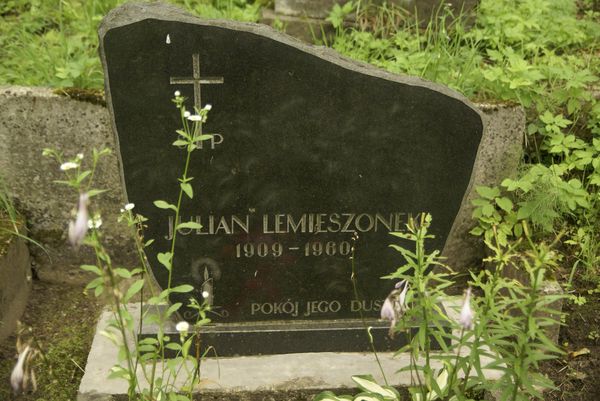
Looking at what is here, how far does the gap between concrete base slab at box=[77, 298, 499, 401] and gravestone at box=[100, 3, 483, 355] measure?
7 centimetres

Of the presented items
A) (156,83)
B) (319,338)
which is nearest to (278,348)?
(319,338)

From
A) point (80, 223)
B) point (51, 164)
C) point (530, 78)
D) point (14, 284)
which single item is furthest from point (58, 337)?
point (530, 78)

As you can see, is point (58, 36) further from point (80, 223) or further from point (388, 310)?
point (388, 310)

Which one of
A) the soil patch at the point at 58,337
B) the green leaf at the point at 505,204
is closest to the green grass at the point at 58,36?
the soil patch at the point at 58,337

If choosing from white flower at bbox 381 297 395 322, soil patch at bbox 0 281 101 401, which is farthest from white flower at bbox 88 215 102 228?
soil patch at bbox 0 281 101 401

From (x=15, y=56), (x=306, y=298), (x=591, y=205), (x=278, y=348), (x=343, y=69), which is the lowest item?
(x=278, y=348)

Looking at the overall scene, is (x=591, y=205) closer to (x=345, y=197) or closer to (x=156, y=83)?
(x=345, y=197)

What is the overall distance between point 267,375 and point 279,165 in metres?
0.87

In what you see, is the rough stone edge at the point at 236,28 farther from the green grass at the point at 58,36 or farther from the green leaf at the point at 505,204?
the green grass at the point at 58,36

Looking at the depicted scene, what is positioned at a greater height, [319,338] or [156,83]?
[156,83]

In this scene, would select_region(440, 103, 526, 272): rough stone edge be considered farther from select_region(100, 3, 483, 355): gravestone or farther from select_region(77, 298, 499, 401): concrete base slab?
select_region(77, 298, 499, 401): concrete base slab

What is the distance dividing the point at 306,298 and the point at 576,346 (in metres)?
1.23

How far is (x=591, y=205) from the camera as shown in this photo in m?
3.67

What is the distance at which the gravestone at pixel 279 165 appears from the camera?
2.75 metres
